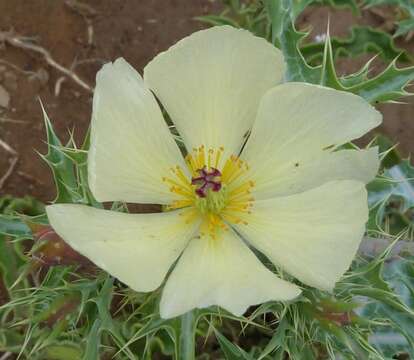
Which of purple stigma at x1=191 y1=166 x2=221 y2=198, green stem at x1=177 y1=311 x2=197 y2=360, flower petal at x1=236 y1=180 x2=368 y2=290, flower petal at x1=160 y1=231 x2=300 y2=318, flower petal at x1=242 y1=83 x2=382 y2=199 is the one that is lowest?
green stem at x1=177 y1=311 x2=197 y2=360

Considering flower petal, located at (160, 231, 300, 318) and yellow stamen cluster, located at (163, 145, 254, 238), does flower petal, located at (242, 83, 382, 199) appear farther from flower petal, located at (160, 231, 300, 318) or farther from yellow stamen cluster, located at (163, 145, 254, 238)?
flower petal, located at (160, 231, 300, 318)

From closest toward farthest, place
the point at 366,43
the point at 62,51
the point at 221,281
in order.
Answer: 1. the point at 221,281
2. the point at 366,43
3. the point at 62,51

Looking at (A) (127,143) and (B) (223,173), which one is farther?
(B) (223,173)

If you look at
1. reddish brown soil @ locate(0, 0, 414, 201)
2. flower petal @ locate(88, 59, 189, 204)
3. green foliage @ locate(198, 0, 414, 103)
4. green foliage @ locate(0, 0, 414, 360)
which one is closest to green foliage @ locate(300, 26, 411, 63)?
green foliage @ locate(0, 0, 414, 360)

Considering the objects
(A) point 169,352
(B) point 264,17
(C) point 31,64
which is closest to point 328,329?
(A) point 169,352

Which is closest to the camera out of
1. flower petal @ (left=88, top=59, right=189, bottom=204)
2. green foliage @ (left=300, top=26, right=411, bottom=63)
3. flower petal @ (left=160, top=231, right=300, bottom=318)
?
flower petal @ (left=160, top=231, right=300, bottom=318)

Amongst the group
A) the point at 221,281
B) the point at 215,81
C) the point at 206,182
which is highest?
the point at 215,81

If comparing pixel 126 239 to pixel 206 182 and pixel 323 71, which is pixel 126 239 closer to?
pixel 206 182

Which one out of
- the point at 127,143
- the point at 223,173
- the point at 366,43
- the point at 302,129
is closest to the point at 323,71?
the point at 302,129

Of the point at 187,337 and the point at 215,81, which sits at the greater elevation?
the point at 215,81
